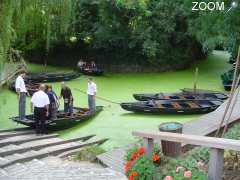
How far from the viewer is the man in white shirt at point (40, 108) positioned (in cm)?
1328

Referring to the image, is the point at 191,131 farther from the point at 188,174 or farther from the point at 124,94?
the point at 124,94

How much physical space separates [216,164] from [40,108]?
851 cm

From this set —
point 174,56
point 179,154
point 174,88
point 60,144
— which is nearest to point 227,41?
point 60,144

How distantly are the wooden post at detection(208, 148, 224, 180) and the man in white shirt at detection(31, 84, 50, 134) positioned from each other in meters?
8.25

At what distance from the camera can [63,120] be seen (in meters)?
14.4

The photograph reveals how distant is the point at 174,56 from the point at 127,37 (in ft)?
9.49

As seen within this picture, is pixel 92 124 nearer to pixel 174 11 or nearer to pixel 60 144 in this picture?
pixel 60 144

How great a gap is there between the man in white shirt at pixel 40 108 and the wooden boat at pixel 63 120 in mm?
276

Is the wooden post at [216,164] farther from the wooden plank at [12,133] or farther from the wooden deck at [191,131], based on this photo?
the wooden plank at [12,133]

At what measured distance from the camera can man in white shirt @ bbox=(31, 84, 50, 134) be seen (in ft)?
43.6

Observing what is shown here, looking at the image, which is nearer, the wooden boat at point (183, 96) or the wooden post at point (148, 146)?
the wooden post at point (148, 146)

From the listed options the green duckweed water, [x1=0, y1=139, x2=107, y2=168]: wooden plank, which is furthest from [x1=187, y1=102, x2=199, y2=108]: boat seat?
[x1=0, y1=139, x2=107, y2=168]: wooden plank

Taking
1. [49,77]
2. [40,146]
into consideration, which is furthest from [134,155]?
[49,77]

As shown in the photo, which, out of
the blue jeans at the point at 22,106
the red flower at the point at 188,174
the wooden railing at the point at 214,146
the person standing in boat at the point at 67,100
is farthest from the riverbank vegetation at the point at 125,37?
the red flower at the point at 188,174
